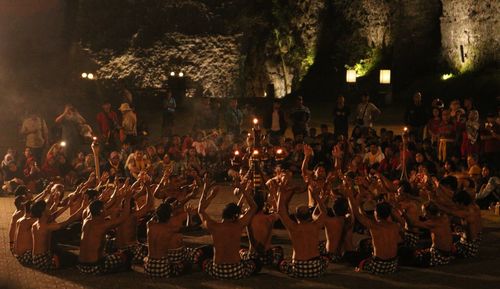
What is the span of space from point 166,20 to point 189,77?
7.54 ft

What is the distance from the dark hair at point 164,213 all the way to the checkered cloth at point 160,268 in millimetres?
484

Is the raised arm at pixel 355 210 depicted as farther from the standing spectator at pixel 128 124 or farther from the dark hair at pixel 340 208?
the standing spectator at pixel 128 124

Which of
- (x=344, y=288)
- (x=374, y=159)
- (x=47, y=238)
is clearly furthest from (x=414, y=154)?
(x=47, y=238)

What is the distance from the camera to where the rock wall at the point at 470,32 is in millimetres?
24516

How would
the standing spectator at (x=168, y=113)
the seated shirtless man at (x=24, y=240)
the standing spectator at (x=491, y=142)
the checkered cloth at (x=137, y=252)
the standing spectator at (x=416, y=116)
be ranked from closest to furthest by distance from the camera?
the seated shirtless man at (x=24, y=240) → the checkered cloth at (x=137, y=252) → the standing spectator at (x=491, y=142) → the standing spectator at (x=416, y=116) → the standing spectator at (x=168, y=113)

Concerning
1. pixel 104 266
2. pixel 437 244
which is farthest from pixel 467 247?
pixel 104 266

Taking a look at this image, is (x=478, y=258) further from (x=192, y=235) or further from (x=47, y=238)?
(x=47, y=238)

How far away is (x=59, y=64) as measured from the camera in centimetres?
2462

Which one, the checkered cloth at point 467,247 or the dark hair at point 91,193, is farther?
the dark hair at point 91,193

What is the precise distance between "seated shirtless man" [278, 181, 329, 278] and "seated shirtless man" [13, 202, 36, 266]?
334 cm

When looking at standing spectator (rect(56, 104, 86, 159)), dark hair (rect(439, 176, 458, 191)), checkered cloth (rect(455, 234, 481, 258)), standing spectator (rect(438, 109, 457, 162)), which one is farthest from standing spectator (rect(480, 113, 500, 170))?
standing spectator (rect(56, 104, 86, 159))

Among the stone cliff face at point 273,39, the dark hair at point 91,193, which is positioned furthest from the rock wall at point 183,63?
the dark hair at point 91,193

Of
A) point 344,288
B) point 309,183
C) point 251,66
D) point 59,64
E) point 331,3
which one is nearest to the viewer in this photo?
point 344,288

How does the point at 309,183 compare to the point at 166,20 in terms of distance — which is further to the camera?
the point at 166,20
